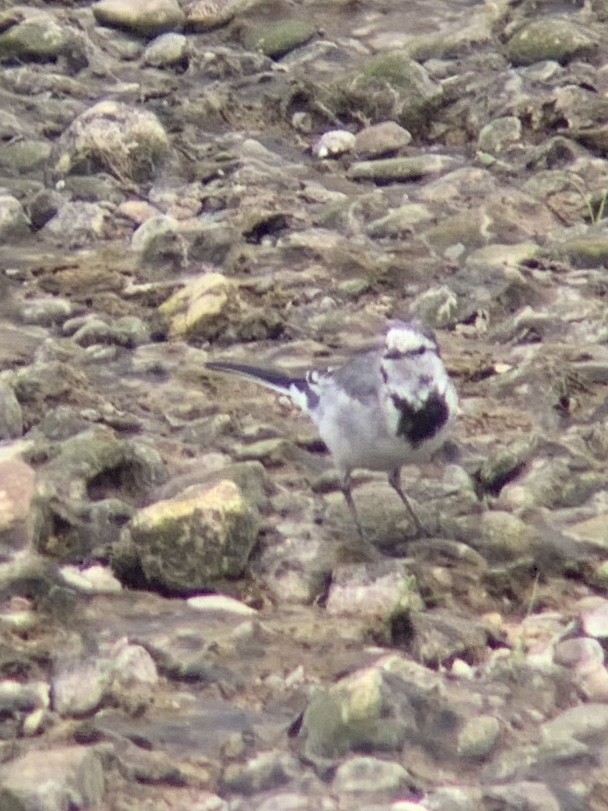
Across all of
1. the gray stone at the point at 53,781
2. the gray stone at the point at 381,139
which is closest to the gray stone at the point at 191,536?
the gray stone at the point at 53,781

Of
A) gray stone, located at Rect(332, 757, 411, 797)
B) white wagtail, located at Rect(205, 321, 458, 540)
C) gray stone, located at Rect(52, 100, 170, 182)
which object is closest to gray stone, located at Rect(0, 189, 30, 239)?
gray stone, located at Rect(52, 100, 170, 182)

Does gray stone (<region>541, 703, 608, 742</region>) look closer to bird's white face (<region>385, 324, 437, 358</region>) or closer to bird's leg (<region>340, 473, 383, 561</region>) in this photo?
bird's leg (<region>340, 473, 383, 561</region>)

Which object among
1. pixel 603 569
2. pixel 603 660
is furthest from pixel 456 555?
pixel 603 660

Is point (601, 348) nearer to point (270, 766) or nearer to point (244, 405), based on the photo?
point (244, 405)

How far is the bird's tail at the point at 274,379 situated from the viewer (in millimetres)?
6852

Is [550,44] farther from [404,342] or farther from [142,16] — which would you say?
[404,342]

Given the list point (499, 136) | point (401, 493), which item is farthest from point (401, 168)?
point (401, 493)

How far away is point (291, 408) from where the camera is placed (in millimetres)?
7348

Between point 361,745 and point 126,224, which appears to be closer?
A: point 361,745

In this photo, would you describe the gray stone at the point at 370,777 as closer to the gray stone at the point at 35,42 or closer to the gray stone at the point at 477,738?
the gray stone at the point at 477,738

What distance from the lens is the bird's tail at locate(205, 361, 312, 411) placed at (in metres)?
6.85

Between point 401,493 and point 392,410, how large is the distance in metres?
0.34

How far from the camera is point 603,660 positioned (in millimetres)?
5320

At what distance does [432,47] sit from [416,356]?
174 inches
